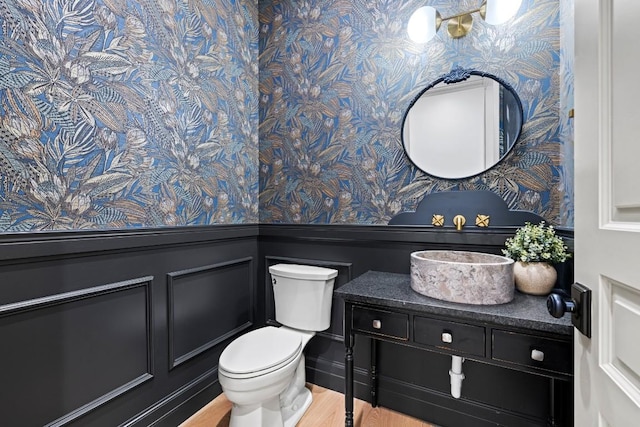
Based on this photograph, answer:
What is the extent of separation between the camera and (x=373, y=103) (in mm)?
1792

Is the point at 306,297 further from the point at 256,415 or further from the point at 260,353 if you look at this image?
the point at 256,415

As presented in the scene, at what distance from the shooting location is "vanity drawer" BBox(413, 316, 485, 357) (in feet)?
3.68

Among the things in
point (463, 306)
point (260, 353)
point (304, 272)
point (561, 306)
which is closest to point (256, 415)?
point (260, 353)

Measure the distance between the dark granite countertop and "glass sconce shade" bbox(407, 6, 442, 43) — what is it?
4.41ft

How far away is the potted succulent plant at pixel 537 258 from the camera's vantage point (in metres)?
1.23

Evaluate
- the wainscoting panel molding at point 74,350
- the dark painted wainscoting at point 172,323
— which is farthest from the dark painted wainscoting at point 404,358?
the wainscoting panel molding at point 74,350

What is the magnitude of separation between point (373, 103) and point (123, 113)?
1.32 m

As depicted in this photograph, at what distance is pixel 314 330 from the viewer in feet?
5.75

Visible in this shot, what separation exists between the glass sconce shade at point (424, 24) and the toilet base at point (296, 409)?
85.2 inches

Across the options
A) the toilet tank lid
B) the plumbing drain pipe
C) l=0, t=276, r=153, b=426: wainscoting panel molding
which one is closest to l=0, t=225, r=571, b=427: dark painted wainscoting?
l=0, t=276, r=153, b=426: wainscoting panel molding

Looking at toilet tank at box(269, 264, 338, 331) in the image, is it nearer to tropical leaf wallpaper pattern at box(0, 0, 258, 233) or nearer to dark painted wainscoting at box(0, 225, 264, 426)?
dark painted wainscoting at box(0, 225, 264, 426)

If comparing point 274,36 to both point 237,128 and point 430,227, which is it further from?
point 430,227

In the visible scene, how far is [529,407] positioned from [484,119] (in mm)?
1422

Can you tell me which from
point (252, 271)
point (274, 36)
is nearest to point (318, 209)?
point (252, 271)
